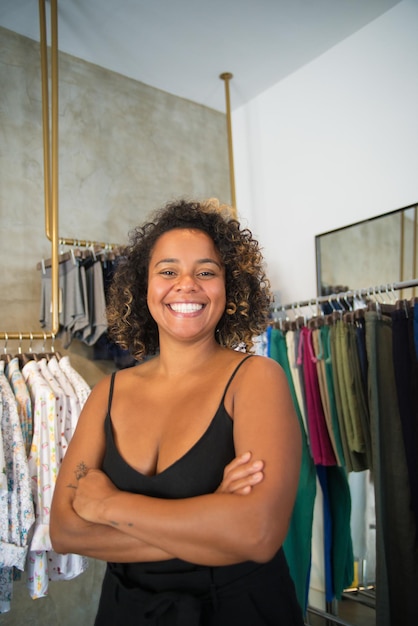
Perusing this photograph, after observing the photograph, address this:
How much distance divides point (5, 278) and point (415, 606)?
97.0 inches

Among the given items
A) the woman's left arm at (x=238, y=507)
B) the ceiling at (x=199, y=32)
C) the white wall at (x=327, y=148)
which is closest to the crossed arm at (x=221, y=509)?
the woman's left arm at (x=238, y=507)

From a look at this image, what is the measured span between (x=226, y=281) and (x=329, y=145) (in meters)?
2.05

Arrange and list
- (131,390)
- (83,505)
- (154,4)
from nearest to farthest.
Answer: (83,505) → (131,390) → (154,4)

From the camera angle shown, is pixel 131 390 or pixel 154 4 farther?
pixel 154 4

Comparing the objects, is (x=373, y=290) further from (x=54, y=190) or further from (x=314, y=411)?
(x=54, y=190)

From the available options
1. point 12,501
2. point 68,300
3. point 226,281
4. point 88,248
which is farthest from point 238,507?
point 88,248

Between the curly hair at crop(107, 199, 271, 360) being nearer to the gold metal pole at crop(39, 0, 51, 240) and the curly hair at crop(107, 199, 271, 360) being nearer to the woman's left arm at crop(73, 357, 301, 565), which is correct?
the woman's left arm at crop(73, 357, 301, 565)

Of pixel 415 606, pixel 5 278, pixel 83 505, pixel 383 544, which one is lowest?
pixel 415 606

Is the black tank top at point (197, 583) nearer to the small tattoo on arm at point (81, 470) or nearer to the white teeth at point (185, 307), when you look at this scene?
the small tattoo on arm at point (81, 470)

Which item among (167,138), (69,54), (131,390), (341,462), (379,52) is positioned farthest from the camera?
(167,138)

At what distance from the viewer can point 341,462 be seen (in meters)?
2.38

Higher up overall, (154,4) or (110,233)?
(154,4)

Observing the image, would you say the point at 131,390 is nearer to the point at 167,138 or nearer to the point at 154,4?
the point at 154,4

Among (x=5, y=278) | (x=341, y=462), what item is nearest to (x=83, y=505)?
(x=341, y=462)
